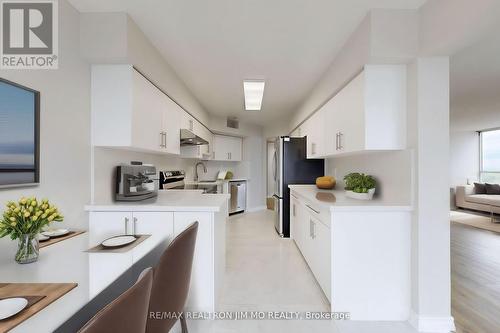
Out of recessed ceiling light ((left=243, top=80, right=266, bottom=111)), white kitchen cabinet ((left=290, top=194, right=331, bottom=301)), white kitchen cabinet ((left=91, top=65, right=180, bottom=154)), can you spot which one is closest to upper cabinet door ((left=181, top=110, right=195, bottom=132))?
recessed ceiling light ((left=243, top=80, right=266, bottom=111))

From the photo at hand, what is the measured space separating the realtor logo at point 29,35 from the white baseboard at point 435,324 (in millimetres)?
3225

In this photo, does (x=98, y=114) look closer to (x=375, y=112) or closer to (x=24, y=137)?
(x=24, y=137)

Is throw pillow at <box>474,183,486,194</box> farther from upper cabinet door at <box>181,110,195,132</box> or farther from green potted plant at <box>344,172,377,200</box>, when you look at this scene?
upper cabinet door at <box>181,110,195,132</box>

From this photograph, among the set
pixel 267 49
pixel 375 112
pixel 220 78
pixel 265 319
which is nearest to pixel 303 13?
pixel 267 49

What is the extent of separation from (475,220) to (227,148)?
6.16m

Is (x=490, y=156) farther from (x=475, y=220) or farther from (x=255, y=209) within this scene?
(x=255, y=209)

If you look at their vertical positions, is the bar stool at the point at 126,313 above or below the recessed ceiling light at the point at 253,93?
below

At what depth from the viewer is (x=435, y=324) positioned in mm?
1646

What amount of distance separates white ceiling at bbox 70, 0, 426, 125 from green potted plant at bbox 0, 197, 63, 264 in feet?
5.08

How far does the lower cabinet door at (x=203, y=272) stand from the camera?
1.77 meters

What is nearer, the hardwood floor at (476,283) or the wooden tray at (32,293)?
the wooden tray at (32,293)

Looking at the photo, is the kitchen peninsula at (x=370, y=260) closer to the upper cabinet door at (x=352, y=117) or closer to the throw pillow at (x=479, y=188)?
the upper cabinet door at (x=352, y=117)

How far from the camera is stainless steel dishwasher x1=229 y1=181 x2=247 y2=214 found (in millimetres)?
5581

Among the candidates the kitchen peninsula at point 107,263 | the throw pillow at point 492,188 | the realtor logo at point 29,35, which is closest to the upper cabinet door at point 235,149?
the kitchen peninsula at point 107,263
